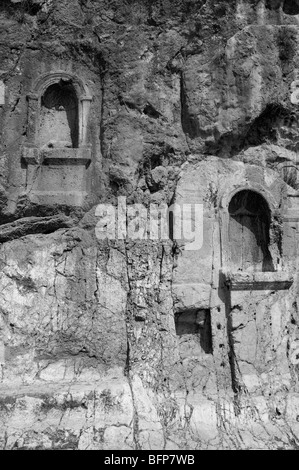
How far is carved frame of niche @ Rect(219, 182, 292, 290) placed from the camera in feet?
19.9

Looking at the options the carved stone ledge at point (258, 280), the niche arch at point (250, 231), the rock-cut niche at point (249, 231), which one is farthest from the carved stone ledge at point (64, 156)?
the carved stone ledge at point (258, 280)

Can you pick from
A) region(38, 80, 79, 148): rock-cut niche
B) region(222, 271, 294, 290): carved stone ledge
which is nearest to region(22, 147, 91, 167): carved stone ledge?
region(38, 80, 79, 148): rock-cut niche

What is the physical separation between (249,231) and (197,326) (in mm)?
1340

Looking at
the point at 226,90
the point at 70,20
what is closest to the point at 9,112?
the point at 70,20

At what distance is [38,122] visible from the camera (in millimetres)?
6410

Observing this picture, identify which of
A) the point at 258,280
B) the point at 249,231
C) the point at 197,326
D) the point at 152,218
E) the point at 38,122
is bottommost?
the point at 197,326

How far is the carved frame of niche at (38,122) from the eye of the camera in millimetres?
6281

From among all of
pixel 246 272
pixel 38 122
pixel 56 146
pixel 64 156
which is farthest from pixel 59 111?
pixel 246 272

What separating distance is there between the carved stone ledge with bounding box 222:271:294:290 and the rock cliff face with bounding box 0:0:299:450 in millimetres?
25

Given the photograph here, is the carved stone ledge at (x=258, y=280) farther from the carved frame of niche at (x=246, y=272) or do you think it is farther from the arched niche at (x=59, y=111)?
the arched niche at (x=59, y=111)

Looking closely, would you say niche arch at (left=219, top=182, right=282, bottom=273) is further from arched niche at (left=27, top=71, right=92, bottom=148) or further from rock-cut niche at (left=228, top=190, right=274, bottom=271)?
Result: arched niche at (left=27, top=71, right=92, bottom=148)

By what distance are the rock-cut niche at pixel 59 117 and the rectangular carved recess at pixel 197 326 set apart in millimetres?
2385

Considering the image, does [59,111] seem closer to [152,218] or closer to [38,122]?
[38,122]

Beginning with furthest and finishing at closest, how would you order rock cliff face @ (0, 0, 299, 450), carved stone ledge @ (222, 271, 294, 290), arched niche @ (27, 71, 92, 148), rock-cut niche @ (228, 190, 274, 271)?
1. rock-cut niche @ (228, 190, 274, 271)
2. arched niche @ (27, 71, 92, 148)
3. carved stone ledge @ (222, 271, 294, 290)
4. rock cliff face @ (0, 0, 299, 450)
